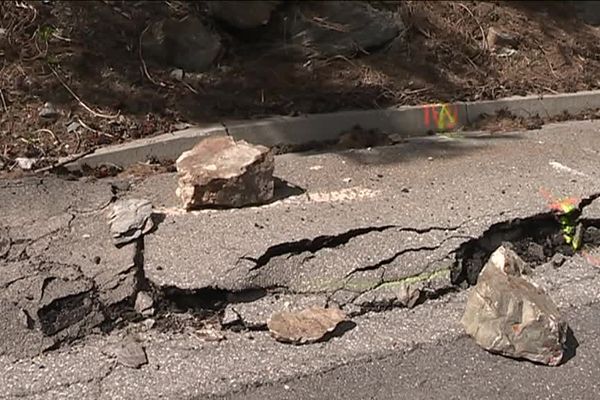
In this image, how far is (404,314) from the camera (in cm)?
335

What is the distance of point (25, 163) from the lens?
4.50 meters

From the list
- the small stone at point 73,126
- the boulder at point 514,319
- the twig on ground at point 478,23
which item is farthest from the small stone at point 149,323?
the twig on ground at point 478,23

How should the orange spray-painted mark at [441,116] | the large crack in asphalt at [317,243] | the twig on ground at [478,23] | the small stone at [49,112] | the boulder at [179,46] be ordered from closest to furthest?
the large crack in asphalt at [317,243] → the small stone at [49,112] → the orange spray-painted mark at [441,116] → the boulder at [179,46] → the twig on ground at [478,23]

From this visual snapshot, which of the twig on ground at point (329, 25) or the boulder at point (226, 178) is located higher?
the twig on ground at point (329, 25)

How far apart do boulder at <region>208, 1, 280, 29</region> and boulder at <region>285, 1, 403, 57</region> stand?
264 mm

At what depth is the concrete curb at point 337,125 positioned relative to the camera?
474 cm

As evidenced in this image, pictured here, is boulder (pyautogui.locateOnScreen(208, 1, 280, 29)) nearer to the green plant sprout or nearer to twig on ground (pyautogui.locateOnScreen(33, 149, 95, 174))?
twig on ground (pyautogui.locateOnScreen(33, 149, 95, 174))

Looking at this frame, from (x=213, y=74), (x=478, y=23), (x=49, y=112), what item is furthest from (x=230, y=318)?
(x=478, y=23)

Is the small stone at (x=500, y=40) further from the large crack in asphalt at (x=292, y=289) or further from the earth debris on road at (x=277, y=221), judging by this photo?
the large crack in asphalt at (x=292, y=289)

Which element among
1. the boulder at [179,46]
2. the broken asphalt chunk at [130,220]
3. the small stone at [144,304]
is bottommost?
the small stone at [144,304]

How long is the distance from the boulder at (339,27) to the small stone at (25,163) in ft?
8.65

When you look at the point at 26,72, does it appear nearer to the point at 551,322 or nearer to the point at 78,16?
the point at 78,16

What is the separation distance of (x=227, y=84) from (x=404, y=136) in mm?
1432

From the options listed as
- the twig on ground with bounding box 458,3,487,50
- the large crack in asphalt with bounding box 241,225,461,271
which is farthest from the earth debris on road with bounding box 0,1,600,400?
the twig on ground with bounding box 458,3,487,50
